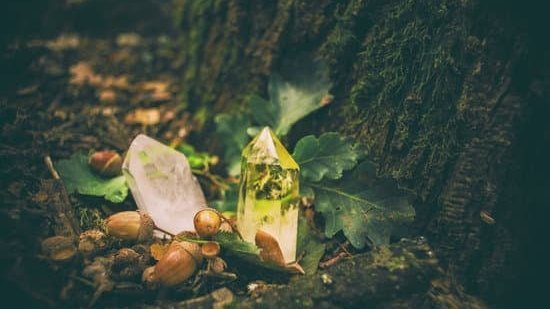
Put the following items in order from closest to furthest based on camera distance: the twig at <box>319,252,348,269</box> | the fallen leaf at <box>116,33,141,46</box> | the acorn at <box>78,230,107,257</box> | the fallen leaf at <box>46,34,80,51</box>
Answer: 1. the acorn at <box>78,230,107,257</box>
2. the twig at <box>319,252,348,269</box>
3. the fallen leaf at <box>46,34,80,51</box>
4. the fallen leaf at <box>116,33,141,46</box>

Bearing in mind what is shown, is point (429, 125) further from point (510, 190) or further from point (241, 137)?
point (241, 137)

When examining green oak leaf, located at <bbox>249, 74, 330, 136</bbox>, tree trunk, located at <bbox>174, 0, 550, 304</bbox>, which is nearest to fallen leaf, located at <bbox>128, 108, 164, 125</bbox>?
green oak leaf, located at <bbox>249, 74, 330, 136</bbox>

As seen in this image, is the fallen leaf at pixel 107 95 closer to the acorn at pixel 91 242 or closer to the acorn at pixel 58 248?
the acorn at pixel 91 242

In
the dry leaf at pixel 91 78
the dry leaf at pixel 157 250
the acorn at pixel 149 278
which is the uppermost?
the dry leaf at pixel 91 78

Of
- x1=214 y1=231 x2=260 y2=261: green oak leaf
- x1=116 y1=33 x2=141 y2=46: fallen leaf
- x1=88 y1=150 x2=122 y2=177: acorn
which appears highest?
x1=116 y1=33 x2=141 y2=46: fallen leaf

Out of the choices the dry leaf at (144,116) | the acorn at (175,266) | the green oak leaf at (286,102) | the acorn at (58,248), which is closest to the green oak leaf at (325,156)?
the green oak leaf at (286,102)

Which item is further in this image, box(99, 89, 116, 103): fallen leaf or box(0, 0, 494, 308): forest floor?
box(99, 89, 116, 103): fallen leaf

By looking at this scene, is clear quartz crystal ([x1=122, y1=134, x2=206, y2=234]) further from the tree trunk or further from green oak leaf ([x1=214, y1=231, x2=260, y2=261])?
the tree trunk

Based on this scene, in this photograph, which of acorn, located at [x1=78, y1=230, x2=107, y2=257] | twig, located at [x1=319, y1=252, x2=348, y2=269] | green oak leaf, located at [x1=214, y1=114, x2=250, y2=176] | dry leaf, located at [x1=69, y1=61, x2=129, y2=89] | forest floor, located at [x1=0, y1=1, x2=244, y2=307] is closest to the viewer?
forest floor, located at [x1=0, y1=1, x2=244, y2=307]
